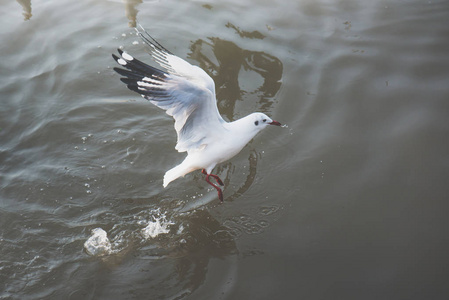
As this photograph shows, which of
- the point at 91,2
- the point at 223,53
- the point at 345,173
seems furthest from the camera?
the point at 91,2

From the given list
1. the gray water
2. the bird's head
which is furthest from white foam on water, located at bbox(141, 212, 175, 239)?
the bird's head

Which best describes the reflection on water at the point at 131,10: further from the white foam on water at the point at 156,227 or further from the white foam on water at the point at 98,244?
the white foam on water at the point at 98,244

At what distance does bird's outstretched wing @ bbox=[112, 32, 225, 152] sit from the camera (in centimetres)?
408

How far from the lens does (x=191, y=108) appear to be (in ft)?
14.4

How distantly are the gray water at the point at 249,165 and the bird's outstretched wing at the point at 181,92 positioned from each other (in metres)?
0.70

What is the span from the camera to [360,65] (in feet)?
20.9

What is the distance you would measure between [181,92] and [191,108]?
0.23 meters

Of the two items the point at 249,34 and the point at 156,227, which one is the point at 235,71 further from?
the point at 156,227

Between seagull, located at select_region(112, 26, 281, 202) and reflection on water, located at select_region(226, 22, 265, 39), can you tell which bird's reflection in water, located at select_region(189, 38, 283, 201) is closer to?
reflection on water, located at select_region(226, 22, 265, 39)

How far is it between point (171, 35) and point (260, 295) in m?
5.06

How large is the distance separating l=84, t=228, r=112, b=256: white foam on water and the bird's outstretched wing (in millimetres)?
1152

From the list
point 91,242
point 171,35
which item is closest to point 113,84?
point 171,35

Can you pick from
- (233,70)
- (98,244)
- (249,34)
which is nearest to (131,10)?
(249,34)

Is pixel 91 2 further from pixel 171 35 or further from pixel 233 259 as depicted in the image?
pixel 233 259
